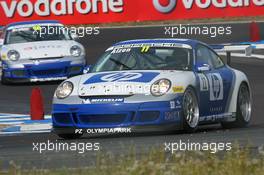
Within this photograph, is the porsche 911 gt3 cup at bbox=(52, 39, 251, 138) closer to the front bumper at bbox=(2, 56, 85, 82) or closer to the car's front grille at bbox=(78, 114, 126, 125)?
the car's front grille at bbox=(78, 114, 126, 125)

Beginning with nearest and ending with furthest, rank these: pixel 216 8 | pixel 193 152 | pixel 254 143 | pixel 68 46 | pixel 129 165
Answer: pixel 129 165 < pixel 193 152 < pixel 254 143 < pixel 68 46 < pixel 216 8

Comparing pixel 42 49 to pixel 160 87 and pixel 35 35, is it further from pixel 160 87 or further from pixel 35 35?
pixel 160 87

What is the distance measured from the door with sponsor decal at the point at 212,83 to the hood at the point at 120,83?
0.62 m

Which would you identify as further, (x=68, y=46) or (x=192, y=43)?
(x=68, y=46)

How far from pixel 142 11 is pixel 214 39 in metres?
6.77

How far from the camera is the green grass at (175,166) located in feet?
28.1

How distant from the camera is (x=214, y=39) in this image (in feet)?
112

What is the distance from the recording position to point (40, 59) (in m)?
23.0

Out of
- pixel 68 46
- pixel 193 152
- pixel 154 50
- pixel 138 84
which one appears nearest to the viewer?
pixel 193 152

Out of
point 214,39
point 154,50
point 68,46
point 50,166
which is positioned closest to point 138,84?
point 154,50

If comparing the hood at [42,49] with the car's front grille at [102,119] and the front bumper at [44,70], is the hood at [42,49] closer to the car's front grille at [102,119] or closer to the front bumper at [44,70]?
the front bumper at [44,70]

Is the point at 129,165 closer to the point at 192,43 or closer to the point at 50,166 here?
the point at 50,166
